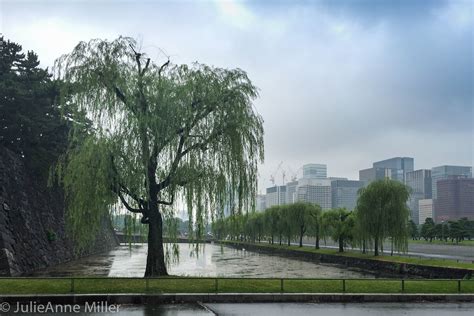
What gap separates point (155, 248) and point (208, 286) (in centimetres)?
453

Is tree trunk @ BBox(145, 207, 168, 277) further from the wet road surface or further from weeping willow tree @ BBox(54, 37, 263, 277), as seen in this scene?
the wet road surface

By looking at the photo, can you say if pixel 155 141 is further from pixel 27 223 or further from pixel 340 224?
pixel 340 224

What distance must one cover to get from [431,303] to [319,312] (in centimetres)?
483

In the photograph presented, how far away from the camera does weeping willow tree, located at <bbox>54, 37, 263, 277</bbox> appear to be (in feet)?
65.1

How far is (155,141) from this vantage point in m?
20.3

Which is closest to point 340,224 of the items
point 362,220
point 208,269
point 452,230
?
point 362,220

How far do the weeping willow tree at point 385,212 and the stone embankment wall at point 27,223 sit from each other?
79.2 ft

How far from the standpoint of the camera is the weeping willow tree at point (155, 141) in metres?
19.8

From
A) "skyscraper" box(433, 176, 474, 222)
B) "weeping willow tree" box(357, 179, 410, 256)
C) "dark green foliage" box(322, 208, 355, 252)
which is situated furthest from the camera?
"skyscraper" box(433, 176, 474, 222)

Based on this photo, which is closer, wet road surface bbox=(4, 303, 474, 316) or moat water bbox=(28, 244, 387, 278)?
wet road surface bbox=(4, 303, 474, 316)

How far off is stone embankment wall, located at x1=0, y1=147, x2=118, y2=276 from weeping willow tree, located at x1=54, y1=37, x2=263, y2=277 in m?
6.83

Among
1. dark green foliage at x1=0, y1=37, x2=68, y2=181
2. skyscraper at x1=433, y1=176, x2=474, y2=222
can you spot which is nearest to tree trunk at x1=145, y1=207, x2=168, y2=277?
dark green foliage at x1=0, y1=37, x2=68, y2=181

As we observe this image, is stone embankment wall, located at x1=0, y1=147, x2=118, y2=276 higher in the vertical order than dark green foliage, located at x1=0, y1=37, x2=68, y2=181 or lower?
→ lower

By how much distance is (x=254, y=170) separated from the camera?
21859 millimetres
